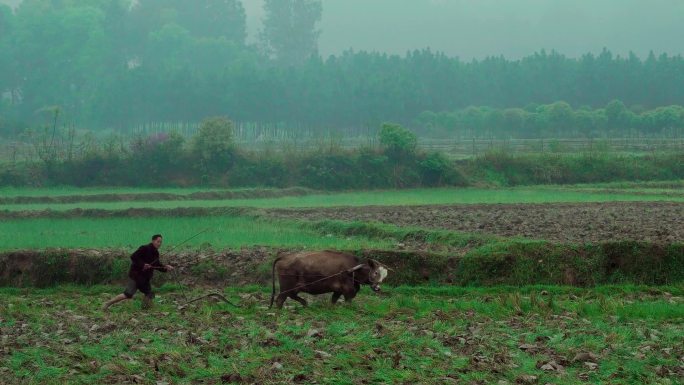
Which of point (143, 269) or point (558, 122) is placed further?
point (558, 122)

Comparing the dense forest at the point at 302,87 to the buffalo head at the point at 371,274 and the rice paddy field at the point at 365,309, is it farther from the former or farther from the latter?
the buffalo head at the point at 371,274

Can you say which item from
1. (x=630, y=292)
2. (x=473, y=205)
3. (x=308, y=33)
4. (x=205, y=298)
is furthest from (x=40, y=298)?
(x=308, y=33)

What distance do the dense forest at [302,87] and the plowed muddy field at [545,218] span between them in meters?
49.2

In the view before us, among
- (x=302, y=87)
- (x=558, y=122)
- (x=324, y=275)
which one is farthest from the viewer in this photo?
(x=302, y=87)

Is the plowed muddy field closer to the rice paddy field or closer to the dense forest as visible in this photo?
the rice paddy field

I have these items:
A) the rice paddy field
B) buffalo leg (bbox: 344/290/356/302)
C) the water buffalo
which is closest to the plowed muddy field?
the rice paddy field

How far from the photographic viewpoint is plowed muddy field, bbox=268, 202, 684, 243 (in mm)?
22344

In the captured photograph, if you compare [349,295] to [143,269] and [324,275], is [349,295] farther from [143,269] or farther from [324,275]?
[143,269]

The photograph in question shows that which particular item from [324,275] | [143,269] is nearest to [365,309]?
[324,275]

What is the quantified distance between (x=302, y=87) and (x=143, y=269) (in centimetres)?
7075

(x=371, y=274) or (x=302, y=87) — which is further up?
(x=302, y=87)

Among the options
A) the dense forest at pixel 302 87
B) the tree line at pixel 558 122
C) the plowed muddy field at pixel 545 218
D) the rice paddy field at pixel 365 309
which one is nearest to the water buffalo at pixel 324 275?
the rice paddy field at pixel 365 309

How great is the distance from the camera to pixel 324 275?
627 inches

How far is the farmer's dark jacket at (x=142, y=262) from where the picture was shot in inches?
624
